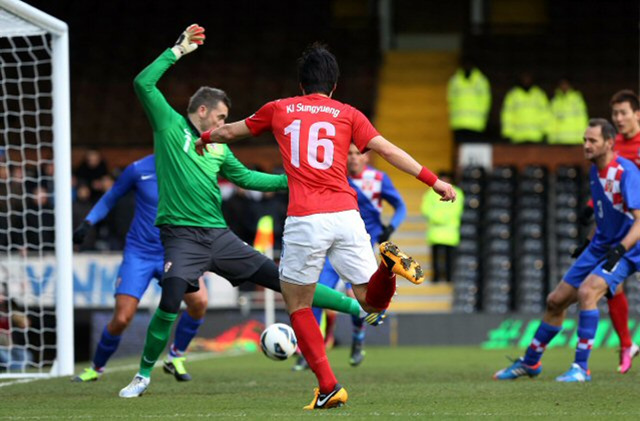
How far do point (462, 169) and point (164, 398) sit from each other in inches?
518

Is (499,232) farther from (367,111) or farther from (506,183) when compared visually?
(367,111)

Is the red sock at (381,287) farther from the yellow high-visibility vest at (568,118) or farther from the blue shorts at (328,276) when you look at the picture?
the yellow high-visibility vest at (568,118)

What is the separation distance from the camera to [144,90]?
842 centimetres

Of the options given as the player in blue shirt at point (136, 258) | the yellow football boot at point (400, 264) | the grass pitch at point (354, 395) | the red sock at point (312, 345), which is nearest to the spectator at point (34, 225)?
the grass pitch at point (354, 395)

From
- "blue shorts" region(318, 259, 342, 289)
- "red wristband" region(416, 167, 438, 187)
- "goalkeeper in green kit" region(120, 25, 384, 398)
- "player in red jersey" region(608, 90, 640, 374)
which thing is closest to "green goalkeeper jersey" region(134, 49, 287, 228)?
"goalkeeper in green kit" region(120, 25, 384, 398)

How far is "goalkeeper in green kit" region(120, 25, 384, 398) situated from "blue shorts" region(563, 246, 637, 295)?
6.84 ft

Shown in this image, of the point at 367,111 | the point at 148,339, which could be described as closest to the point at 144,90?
the point at 148,339

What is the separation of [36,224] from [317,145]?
9.98m

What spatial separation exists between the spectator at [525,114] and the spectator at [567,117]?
16 cm

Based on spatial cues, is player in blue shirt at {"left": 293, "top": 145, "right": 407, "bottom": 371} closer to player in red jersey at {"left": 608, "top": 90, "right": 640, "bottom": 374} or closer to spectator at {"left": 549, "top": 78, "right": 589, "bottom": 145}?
player in red jersey at {"left": 608, "top": 90, "right": 640, "bottom": 374}

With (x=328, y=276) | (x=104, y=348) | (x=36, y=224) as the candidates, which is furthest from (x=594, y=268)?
(x=36, y=224)

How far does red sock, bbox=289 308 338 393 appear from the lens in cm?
702

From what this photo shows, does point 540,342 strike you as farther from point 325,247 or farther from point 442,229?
point 442,229

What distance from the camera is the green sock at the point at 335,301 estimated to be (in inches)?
333
